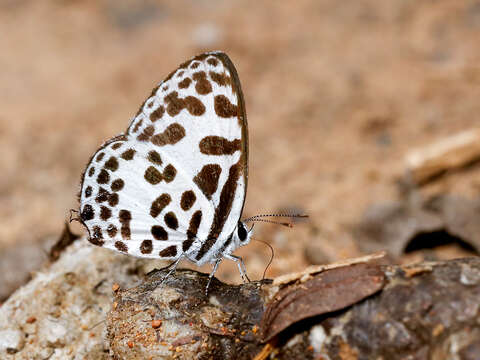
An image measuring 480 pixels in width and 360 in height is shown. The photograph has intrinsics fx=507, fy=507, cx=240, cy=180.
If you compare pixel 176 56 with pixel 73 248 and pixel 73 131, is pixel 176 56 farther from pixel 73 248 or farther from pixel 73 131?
pixel 73 248

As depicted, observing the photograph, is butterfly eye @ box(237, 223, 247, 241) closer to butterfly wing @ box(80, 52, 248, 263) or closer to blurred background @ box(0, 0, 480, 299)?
butterfly wing @ box(80, 52, 248, 263)

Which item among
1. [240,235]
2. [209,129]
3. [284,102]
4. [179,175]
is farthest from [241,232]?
[284,102]

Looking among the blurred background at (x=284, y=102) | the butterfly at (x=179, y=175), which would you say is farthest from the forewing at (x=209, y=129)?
the blurred background at (x=284, y=102)

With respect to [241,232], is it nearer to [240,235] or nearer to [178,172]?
[240,235]

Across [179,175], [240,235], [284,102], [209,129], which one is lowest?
[284,102]

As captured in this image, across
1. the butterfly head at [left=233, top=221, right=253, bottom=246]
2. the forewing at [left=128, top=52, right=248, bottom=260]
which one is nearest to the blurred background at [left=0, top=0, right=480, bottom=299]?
the butterfly head at [left=233, top=221, right=253, bottom=246]

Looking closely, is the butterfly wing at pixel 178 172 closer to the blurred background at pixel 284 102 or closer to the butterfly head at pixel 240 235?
the butterfly head at pixel 240 235

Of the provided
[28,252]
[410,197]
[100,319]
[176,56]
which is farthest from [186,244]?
[176,56]
